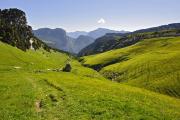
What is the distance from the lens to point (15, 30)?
15362cm

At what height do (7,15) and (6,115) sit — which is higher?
(7,15)

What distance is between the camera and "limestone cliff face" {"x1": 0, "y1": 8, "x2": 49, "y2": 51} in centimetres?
13488

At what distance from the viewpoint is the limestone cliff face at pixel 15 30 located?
135m

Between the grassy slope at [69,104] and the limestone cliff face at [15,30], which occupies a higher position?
the limestone cliff face at [15,30]

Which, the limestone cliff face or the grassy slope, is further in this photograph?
the limestone cliff face

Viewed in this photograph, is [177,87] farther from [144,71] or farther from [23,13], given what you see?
[23,13]

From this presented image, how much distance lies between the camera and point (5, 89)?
5184 centimetres

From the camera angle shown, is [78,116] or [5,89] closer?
[78,116]

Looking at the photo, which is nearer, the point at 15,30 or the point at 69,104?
the point at 69,104

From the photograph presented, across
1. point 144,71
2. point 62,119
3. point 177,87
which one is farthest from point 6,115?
point 144,71

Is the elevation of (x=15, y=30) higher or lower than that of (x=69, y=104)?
higher

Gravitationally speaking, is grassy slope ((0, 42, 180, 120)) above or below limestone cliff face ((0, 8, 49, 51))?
below

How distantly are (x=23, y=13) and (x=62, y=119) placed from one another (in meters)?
164

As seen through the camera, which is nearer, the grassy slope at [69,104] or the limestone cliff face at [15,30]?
the grassy slope at [69,104]
